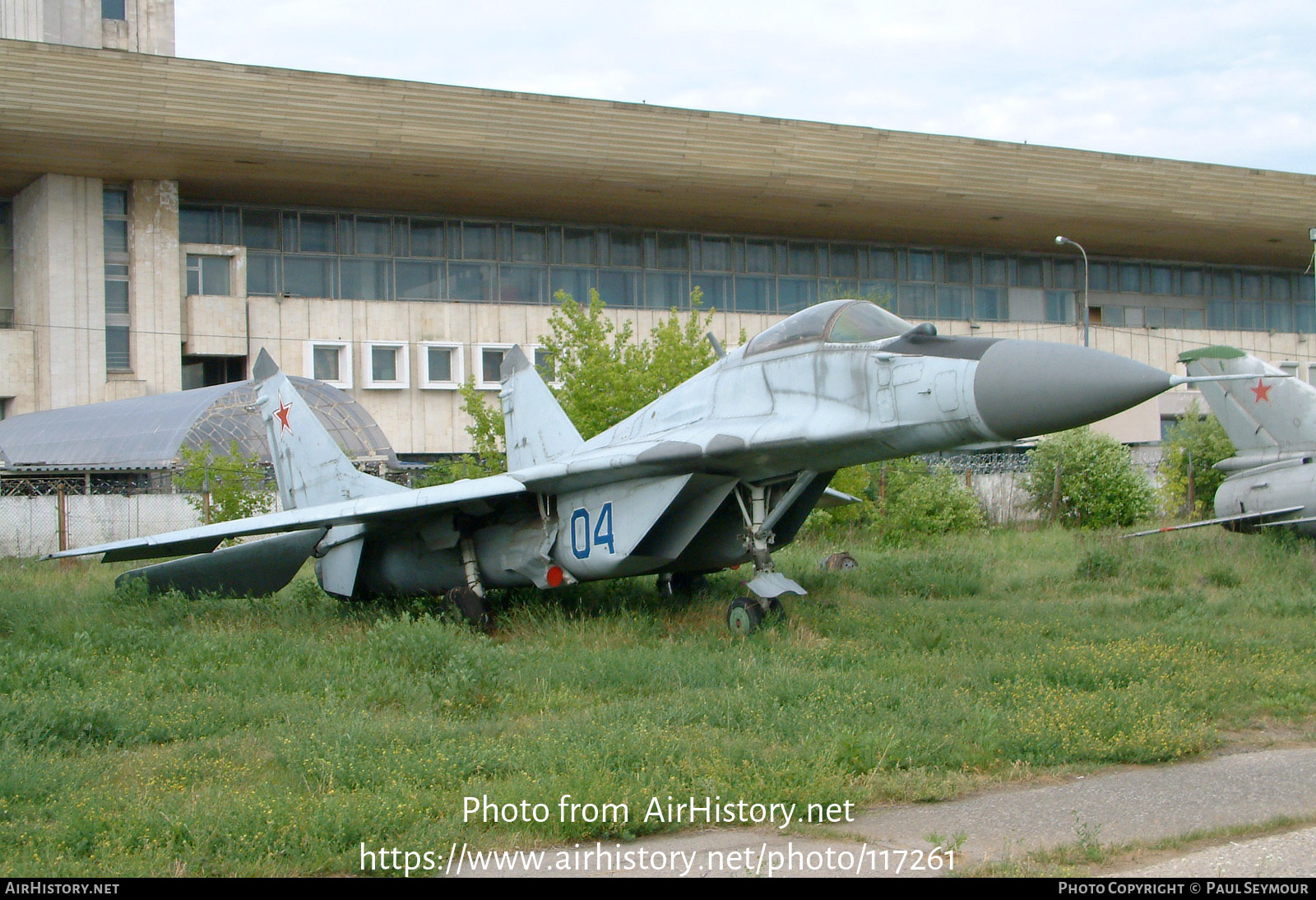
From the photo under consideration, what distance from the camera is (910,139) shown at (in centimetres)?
3828

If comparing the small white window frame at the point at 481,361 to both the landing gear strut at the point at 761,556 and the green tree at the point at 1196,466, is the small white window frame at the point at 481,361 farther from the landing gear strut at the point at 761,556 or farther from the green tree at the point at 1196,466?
the landing gear strut at the point at 761,556

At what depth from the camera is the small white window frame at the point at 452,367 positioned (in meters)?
39.7

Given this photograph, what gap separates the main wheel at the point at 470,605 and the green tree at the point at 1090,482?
1578 centimetres

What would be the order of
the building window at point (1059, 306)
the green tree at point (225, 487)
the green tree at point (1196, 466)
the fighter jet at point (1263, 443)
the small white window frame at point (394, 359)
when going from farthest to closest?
the building window at point (1059, 306) → the small white window frame at point (394, 359) → the green tree at point (1196, 466) → the green tree at point (225, 487) → the fighter jet at point (1263, 443)

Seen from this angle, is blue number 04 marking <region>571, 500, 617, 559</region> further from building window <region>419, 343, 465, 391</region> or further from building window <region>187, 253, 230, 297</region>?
building window <region>187, 253, 230, 297</region>

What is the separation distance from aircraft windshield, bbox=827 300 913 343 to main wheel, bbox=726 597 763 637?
259 centimetres

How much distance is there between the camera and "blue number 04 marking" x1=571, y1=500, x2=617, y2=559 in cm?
1127

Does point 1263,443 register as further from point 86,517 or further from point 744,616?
point 86,517

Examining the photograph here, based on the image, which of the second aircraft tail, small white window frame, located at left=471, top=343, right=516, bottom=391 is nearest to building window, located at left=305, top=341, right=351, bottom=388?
small white window frame, located at left=471, top=343, right=516, bottom=391

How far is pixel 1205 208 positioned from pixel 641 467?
3972cm

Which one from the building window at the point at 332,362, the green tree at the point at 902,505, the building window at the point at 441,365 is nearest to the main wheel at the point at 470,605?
the green tree at the point at 902,505

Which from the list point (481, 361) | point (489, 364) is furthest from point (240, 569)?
point (489, 364)

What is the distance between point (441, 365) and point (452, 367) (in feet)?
1.68

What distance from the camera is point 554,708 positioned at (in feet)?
26.4
